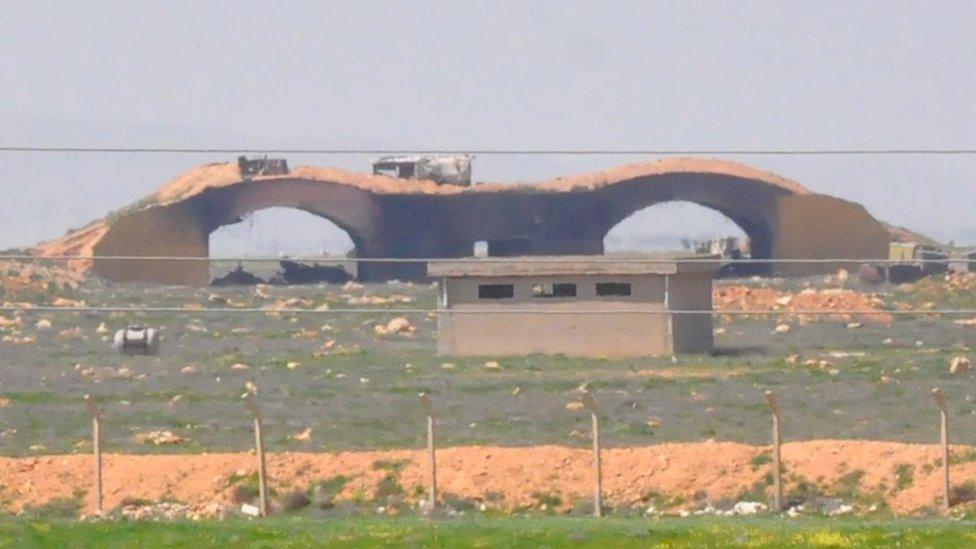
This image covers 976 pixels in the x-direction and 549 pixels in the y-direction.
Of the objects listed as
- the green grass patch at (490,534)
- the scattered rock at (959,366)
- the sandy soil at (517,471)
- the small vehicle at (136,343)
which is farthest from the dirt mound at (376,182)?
the green grass patch at (490,534)

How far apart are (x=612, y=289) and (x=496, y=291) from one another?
9.59 ft

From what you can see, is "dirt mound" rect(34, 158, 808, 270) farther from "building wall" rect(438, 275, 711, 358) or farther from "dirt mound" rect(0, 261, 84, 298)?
"building wall" rect(438, 275, 711, 358)

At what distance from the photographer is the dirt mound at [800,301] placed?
200ft

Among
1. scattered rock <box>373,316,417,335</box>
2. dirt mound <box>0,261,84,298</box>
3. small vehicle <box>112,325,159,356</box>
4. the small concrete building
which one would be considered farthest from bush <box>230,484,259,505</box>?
dirt mound <box>0,261,84,298</box>

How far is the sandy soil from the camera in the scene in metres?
27.5

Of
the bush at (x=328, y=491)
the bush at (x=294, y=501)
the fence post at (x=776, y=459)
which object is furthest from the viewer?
the bush at (x=328, y=491)

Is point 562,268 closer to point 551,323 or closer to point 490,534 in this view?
point 551,323

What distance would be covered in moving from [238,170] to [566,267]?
109 ft

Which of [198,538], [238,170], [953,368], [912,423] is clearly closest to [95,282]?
[238,170]

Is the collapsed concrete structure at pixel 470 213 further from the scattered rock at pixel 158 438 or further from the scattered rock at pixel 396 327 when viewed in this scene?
the scattered rock at pixel 158 438

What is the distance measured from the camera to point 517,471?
92.9 ft

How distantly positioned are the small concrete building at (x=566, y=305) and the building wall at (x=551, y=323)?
0.02m

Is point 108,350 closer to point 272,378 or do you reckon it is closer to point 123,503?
point 272,378

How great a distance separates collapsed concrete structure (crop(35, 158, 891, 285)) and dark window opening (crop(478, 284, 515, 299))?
26.7m
